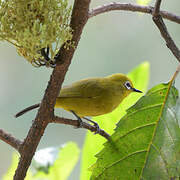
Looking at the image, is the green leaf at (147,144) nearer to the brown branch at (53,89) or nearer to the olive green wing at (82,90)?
the brown branch at (53,89)

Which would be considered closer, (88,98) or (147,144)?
(147,144)

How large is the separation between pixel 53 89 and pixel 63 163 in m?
0.87

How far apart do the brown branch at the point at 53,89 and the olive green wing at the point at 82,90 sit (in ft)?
3.24

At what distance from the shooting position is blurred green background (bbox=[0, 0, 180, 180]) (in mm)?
4391

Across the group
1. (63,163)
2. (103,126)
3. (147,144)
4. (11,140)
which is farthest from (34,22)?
(63,163)

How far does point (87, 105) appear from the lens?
2.24m

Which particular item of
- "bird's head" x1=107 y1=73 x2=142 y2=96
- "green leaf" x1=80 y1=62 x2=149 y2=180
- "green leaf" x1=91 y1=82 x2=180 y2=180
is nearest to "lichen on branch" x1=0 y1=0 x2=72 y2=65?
"green leaf" x1=91 y1=82 x2=180 y2=180

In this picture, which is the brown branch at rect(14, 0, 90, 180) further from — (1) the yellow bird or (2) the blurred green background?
(2) the blurred green background

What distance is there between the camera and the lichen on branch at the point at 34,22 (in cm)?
91

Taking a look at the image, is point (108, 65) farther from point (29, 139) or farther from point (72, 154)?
point (29, 139)

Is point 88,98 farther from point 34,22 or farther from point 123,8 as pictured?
point 34,22

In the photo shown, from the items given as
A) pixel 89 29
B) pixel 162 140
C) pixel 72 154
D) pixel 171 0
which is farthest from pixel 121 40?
pixel 162 140

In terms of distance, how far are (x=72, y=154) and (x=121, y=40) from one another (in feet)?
11.1

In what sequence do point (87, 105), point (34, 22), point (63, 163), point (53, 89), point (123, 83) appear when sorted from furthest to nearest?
point (123, 83) < point (87, 105) < point (63, 163) < point (53, 89) < point (34, 22)
